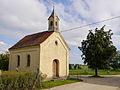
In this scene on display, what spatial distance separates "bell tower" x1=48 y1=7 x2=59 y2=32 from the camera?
2987 centimetres

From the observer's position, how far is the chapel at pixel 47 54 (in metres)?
26.8

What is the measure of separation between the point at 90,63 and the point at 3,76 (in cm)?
2553

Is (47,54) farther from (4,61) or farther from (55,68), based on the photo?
(4,61)

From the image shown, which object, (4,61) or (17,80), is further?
(4,61)

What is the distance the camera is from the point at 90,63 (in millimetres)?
39969

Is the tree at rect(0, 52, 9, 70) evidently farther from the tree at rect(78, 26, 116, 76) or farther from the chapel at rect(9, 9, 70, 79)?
the tree at rect(78, 26, 116, 76)

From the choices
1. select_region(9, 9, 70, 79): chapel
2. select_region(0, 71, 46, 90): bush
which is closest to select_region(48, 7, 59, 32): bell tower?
select_region(9, 9, 70, 79): chapel

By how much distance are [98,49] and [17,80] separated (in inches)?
946

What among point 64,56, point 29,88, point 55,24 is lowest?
point 29,88

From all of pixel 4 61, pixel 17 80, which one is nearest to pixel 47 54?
pixel 17 80

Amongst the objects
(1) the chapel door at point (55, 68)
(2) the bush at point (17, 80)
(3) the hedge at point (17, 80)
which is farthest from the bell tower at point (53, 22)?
(2) the bush at point (17, 80)

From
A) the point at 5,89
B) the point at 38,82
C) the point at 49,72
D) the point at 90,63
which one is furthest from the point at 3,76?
the point at 90,63

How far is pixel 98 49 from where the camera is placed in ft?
128

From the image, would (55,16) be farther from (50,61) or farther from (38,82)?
(38,82)
